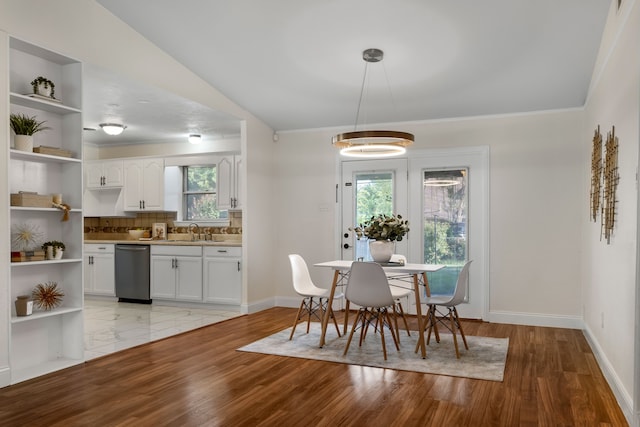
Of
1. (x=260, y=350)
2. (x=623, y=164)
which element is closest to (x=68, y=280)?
(x=260, y=350)

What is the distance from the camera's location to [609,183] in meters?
3.81

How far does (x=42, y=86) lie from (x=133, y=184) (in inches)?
157

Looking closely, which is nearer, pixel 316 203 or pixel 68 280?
pixel 68 280

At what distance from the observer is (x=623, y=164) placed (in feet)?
10.9

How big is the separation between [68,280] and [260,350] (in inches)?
67.0

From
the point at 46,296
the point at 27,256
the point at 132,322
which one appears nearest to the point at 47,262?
the point at 27,256

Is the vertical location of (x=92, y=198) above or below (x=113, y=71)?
below

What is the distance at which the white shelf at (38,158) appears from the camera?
147 inches

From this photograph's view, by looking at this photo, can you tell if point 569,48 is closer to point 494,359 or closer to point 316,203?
point 494,359

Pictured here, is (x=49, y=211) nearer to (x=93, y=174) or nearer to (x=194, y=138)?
(x=194, y=138)

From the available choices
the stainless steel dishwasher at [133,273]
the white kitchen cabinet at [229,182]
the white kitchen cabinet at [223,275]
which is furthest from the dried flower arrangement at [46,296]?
the white kitchen cabinet at [229,182]

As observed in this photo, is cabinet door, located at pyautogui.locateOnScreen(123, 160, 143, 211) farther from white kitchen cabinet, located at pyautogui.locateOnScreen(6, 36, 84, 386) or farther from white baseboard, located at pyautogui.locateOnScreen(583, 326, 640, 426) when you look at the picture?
white baseboard, located at pyautogui.locateOnScreen(583, 326, 640, 426)

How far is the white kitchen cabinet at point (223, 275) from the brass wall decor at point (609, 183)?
4106 millimetres

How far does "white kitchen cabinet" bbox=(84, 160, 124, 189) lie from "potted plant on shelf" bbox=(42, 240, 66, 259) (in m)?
3.98
